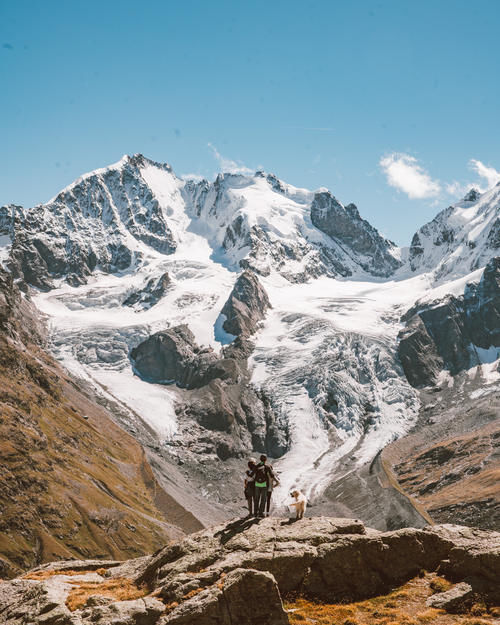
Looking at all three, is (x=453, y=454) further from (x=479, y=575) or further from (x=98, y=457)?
(x=479, y=575)

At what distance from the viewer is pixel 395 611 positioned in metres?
24.4

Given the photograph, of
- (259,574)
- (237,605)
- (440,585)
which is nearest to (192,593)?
(237,605)

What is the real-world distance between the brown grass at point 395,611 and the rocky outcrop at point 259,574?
60cm

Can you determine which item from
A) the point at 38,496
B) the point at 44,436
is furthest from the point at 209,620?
the point at 44,436

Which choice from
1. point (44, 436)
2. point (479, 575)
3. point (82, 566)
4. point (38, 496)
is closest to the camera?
point (479, 575)

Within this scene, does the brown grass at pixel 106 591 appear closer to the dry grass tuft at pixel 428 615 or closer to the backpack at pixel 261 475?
the backpack at pixel 261 475

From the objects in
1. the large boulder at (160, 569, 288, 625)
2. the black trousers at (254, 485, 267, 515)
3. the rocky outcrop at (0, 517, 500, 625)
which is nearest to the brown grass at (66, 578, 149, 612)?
the rocky outcrop at (0, 517, 500, 625)

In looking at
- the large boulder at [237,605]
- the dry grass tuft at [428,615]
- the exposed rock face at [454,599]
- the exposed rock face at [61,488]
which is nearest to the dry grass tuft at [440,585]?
the exposed rock face at [454,599]

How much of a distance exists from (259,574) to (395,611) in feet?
19.9

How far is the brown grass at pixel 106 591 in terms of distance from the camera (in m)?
25.4

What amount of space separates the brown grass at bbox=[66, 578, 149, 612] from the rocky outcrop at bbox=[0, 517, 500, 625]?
98 millimetres

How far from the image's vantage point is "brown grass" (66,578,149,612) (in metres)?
25.4

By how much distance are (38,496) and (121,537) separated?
66.5 ft

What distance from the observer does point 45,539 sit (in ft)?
366
